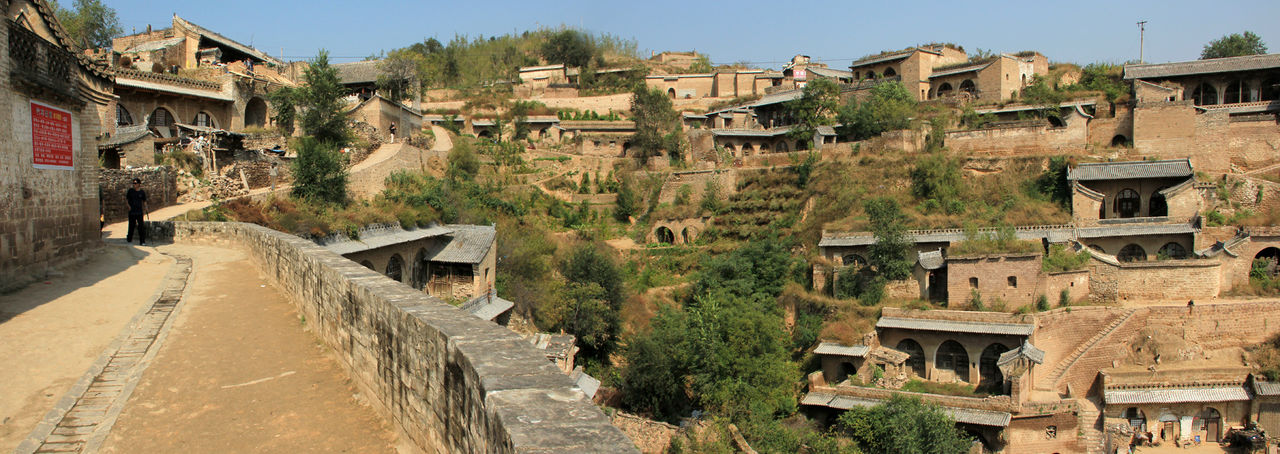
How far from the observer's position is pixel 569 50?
5297 cm

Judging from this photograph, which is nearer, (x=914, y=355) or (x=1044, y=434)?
(x=1044, y=434)

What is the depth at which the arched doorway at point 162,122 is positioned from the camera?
2388 cm

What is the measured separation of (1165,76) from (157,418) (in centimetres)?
3523

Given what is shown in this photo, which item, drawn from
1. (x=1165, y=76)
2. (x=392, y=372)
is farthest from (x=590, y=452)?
(x=1165, y=76)

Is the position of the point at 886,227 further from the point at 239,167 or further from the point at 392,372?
the point at 392,372

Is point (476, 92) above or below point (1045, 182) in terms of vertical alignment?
above

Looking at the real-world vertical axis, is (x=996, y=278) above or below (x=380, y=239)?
below

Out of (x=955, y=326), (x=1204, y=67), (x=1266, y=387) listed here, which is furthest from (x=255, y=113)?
(x=1204, y=67)

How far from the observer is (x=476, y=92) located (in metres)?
45.0

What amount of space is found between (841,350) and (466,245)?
9.67 meters

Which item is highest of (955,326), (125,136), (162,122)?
(162,122)

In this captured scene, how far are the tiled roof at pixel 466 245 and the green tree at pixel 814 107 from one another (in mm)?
18519

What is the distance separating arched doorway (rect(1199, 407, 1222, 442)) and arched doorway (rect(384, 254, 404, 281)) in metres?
18.9

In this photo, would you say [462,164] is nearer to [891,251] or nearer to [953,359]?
[891,251]
